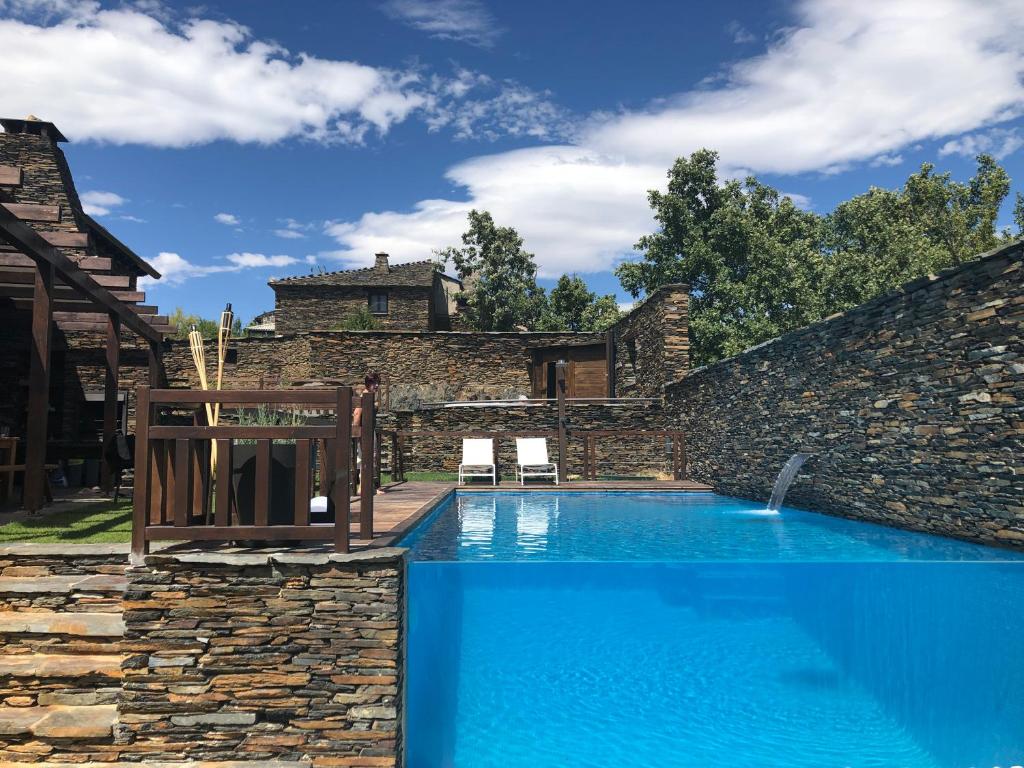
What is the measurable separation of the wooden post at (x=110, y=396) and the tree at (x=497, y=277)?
22679mm

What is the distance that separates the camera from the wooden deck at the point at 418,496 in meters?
4.86

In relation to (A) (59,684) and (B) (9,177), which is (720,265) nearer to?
(B) (9,177)

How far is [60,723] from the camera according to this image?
11.9 ft

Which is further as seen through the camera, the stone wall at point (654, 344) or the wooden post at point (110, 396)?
the stone wall at point (654, 344)

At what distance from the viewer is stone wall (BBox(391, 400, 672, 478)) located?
16781 millimetres

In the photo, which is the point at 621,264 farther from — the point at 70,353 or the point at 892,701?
the point at 892,701

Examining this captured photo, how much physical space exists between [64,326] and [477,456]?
8307 mm

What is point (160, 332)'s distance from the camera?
11.1m

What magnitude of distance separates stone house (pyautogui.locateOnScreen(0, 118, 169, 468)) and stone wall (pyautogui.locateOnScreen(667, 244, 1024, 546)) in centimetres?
998

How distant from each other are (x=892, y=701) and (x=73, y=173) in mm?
21911

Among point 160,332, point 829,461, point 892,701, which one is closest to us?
point 892,701

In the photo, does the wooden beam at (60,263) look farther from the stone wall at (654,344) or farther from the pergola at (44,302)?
the stone wall at (654,344)

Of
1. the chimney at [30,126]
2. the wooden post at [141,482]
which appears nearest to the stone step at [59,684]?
the wooden post at [141,482]

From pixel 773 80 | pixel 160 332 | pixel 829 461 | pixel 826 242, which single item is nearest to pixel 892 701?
pixel 829 461
